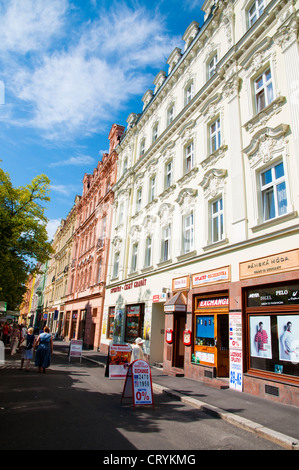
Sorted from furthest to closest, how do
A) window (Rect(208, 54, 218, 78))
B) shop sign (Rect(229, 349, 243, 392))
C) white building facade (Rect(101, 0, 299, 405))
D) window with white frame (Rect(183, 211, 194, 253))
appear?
window (Rect(208, 54, 218, 78))
window with white frame (Rect(183, 211, 194, 253))
shop sign (Rect(229, 349, 243, 392))
white building facade (Rect(101, 0, 299, 405))

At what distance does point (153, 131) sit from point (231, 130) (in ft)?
33.1

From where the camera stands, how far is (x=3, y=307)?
20.1m

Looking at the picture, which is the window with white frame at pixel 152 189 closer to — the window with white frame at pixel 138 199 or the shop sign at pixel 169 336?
the window with white frame at pixel 138 199

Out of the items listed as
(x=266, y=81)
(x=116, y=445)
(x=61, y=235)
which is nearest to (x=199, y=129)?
(x=266, y=81)

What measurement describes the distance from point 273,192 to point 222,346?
5.70 meters

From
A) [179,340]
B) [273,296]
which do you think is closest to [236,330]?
[273,296]

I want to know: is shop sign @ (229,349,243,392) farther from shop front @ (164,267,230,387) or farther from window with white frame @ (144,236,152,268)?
window with white frame @ (144,236,152,268)

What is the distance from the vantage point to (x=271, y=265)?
29.2 feet

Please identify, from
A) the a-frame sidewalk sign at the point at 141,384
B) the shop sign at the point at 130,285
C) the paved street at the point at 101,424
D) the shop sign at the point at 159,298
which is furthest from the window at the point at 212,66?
the paved street at the point at 101,424

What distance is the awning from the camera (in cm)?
1261

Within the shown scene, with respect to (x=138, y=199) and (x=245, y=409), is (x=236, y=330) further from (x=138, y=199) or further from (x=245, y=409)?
(x=138, y=199)

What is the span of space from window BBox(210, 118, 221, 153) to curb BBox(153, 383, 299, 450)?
9925 millimetres

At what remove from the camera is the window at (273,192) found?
9219mm

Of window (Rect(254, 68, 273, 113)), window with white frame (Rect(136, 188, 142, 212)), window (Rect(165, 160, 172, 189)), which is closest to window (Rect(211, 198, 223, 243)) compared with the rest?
window (Rect(254, 68, 273, 113))
